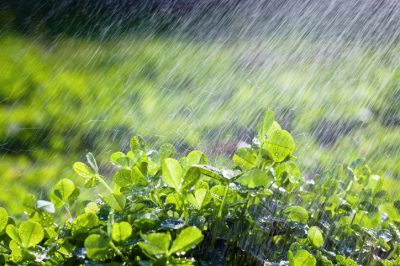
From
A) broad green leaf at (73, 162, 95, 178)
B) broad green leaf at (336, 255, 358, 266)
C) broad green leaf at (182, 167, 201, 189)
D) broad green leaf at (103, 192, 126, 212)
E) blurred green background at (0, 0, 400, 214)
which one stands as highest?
broad green leaf at (182, 167, 201, 189)

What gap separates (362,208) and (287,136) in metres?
0.35

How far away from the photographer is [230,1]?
607 centimetres

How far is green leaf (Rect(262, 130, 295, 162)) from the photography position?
36.9 inches

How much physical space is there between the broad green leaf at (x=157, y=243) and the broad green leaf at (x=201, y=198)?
7.9 inches

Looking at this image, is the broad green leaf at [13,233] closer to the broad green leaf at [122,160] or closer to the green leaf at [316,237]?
the broad green leaf at [122,160]

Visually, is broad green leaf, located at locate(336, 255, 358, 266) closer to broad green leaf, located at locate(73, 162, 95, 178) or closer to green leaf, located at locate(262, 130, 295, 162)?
green leaf, located at locate(262, 130, 295, 162)

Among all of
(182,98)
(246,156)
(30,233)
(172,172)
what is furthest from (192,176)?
(182,98)

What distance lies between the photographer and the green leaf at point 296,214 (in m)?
1.07

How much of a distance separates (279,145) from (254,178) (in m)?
0.06

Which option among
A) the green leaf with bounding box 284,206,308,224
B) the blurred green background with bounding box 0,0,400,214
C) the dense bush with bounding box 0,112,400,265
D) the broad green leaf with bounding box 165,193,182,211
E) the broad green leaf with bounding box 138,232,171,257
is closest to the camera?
the broad green leaf with bounding box 138,232,171,257

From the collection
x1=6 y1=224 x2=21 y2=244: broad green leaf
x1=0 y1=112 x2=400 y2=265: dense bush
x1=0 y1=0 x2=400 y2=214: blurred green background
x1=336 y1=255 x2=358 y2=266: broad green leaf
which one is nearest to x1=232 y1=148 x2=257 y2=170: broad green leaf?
x1=0 y1=112 x2=400 y2=265: dense bush

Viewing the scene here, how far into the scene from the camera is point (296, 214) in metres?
1.07

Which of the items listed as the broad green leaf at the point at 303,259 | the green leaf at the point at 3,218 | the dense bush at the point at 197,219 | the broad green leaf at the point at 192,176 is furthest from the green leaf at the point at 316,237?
the green leaf at the point at 3,218

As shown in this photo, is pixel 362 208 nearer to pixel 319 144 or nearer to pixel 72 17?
pixel 319 144
